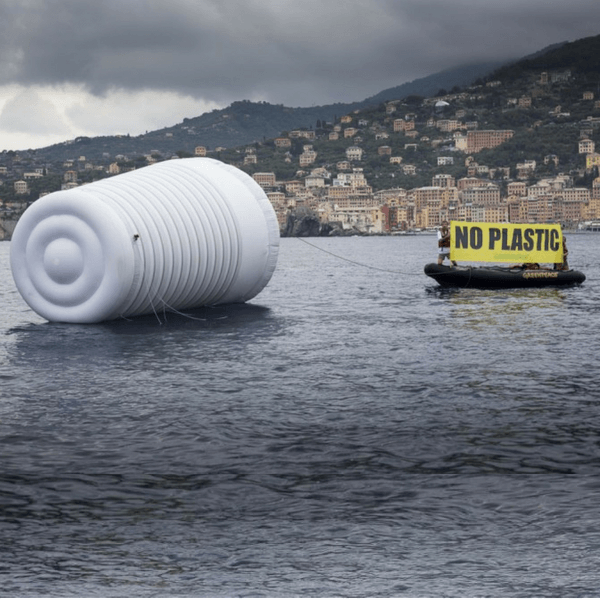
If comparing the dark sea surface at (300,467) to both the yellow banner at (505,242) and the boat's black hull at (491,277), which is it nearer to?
the boat's black hull at (491,277)

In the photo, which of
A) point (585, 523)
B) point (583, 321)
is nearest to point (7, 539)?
point (585, 523)

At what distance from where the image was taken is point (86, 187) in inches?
872

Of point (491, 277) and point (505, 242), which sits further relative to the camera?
point (505, 242)

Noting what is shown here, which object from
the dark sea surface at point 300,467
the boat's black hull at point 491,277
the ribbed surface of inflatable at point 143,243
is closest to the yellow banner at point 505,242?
the boat's black hull at point 491,277

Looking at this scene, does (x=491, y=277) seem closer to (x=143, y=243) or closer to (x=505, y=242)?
(x=505, y=242)

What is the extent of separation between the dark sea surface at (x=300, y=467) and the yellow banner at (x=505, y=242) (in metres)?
14.4

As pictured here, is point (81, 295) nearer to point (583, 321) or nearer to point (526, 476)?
point (583, 321)

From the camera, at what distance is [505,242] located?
33969 mm

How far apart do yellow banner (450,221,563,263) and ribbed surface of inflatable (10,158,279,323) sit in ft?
34.6

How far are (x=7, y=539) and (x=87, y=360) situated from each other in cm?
964

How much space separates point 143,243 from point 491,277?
14733mm

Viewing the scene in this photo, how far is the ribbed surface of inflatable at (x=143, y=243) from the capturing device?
2041 centimetres

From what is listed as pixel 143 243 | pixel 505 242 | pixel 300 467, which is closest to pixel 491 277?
pixel 505 242

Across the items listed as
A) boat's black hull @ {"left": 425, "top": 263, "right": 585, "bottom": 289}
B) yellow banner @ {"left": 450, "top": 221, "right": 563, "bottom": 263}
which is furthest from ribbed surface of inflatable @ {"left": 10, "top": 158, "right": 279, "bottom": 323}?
yellow banner @ {"left": 450, "top": 221, "right": 563, "bottom": 263}
